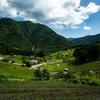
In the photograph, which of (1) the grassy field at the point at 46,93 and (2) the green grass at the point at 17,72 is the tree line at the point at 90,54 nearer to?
(2) the green grass at the point at 17,72

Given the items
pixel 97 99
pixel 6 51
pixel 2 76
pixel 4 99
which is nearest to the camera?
pixel 4 99

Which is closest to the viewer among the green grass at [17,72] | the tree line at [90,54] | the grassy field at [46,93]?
the grassy field at [46,93]

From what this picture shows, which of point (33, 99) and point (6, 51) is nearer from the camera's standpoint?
point (33, 99)

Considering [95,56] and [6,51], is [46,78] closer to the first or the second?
[95,56]

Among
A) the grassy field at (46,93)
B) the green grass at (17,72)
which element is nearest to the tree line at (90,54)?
the green grass at (17,72)

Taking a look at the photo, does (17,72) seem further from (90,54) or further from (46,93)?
(90,54)

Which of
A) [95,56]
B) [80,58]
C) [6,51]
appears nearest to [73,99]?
[80,58]

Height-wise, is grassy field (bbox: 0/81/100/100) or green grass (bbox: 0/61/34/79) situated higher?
grassy field (bbox: 0/81/100/100)

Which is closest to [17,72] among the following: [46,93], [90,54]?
[46,93]

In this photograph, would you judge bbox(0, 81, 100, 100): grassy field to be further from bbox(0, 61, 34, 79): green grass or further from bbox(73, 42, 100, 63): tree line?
bbox(73, 42, 100, 63): tree line

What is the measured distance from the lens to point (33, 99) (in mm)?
10250

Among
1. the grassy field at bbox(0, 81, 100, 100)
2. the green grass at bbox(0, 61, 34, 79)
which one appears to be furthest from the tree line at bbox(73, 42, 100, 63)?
the grassy field at bbox(0, 81, 100, 100)

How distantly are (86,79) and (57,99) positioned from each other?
21.2 meters

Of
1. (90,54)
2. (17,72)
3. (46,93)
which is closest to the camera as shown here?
(46,93)
